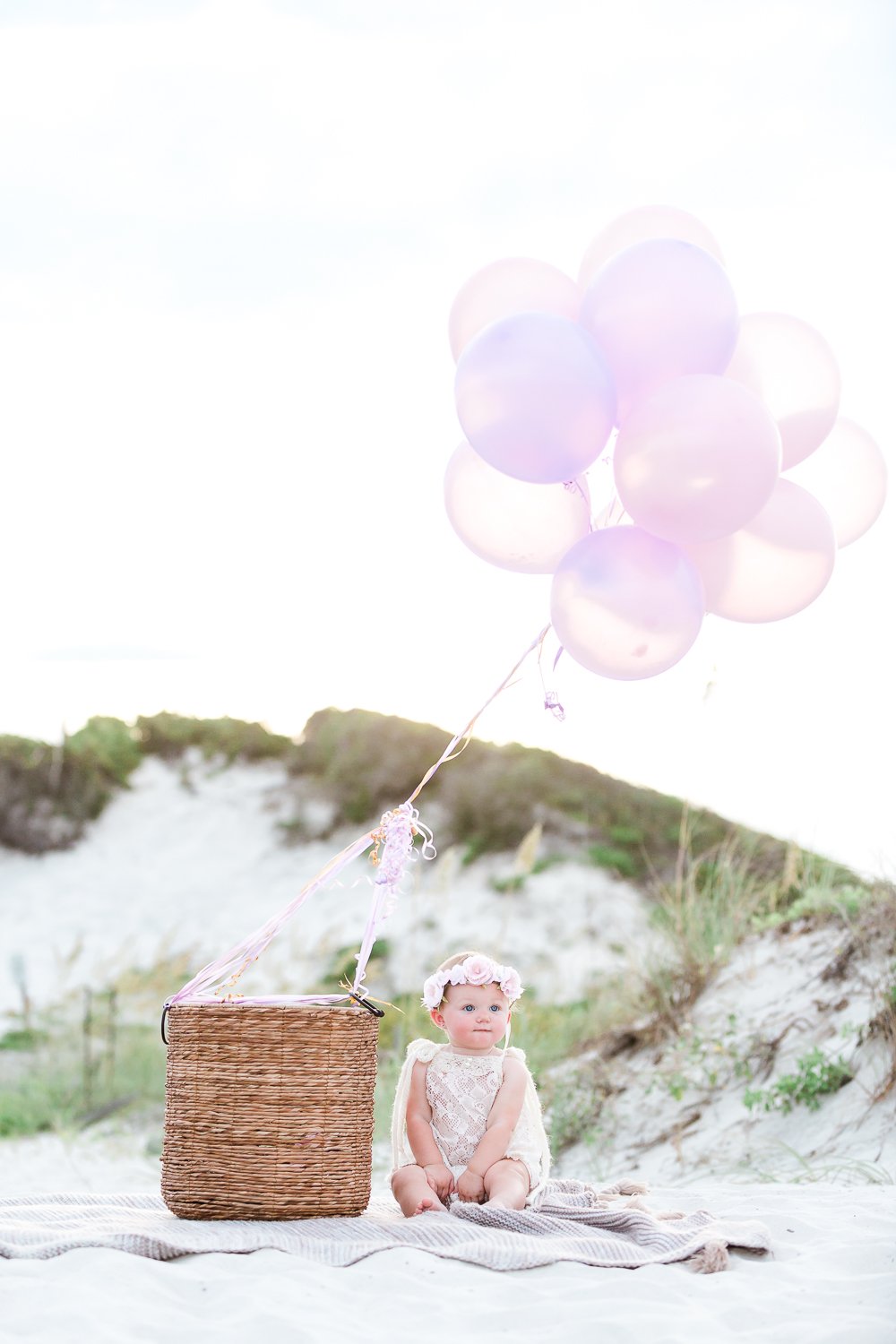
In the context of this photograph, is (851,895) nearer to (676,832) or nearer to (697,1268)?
(697,1268)

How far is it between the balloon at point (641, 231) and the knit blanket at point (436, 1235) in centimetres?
224

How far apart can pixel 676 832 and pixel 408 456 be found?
5.38 m

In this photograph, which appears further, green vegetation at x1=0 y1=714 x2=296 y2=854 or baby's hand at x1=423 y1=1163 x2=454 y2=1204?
green vegetation at x1=0 y1=714 x2=296 y2=854

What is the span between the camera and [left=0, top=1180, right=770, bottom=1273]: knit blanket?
2498mm

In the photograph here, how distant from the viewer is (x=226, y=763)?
11.6 m

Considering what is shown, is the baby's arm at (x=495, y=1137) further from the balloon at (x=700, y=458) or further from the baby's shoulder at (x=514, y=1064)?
the balloon at (x=700, y=458)

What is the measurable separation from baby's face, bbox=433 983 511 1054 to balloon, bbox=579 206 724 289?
70.4 inches

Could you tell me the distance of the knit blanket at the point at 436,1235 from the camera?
2.50 metres

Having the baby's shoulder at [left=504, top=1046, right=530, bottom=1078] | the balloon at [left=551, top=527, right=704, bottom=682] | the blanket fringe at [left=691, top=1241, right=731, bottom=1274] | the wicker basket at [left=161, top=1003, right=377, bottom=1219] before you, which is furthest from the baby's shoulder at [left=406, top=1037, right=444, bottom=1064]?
the balloon at [left=551, top=527, right=704, bottom=682]

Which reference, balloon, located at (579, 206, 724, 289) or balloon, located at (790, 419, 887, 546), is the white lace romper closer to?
balloon, located at (790, 419, 887, 546)

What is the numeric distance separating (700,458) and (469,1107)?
1629 mm

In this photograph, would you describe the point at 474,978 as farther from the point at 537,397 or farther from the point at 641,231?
the point at 641,231

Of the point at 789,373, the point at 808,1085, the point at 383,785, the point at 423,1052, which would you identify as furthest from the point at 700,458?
the point at 383,785

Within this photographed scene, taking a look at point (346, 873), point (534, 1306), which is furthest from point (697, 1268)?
point (346, 873)
